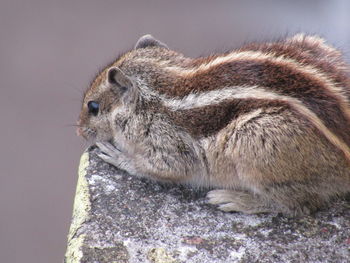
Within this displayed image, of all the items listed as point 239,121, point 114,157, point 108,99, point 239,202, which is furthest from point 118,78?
point 239,202

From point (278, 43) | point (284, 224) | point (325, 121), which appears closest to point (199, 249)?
point (284, 224)

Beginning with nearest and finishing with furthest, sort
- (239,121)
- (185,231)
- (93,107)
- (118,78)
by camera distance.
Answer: (185,231)
(239,121)
(118,78)
(93,107)

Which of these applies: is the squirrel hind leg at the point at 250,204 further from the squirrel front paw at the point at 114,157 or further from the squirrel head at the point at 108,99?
the squirrel head at the point at 108,99

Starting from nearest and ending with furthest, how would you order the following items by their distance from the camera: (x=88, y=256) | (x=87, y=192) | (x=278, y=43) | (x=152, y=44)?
(x=88, y=256) < (x=87, y=192) < (x=278, y=43) < (x=152, y=44)

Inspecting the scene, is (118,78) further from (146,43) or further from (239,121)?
(239,121)

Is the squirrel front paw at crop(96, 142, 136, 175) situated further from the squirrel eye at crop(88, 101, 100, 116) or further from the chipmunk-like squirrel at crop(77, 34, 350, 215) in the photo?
the squirrel eye at crop(88, 101, 100, 116)

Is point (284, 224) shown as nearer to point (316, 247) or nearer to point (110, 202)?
point (316, 247)
